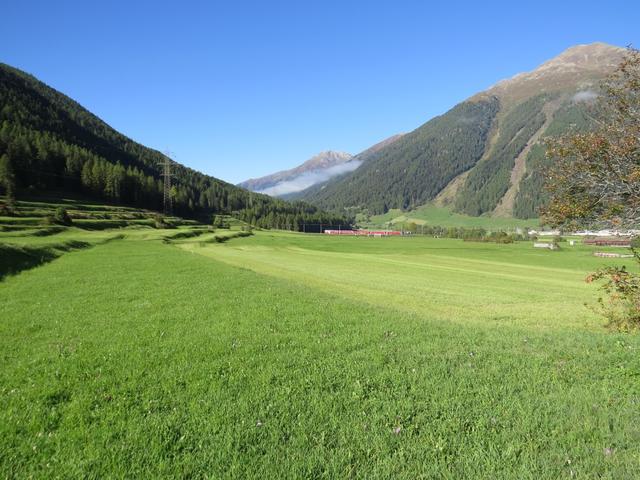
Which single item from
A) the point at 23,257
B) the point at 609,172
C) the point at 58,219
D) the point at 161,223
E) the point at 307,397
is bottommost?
the point at 23,257

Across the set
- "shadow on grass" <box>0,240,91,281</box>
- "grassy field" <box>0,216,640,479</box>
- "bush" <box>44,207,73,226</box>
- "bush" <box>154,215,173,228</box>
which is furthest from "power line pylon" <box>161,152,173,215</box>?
"grassy field" <box>0,216,640,479</box>

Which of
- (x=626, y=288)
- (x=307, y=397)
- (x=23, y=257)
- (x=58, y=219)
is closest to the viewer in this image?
(x=307, y=397)

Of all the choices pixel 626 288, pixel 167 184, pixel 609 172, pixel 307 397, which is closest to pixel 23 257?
pixel 307 397

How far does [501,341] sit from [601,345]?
2.94 metres

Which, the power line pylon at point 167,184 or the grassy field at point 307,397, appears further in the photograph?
the power line pylon at point 167,184

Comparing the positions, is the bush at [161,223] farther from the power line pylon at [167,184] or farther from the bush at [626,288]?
the bush at [626,288]

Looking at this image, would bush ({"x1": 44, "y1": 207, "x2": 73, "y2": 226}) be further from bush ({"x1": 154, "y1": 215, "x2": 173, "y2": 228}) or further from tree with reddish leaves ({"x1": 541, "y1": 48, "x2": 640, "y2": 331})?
tree with reddish leaves ({"x1": 541, "y1": 48, "x2": 640, "y2": 331})

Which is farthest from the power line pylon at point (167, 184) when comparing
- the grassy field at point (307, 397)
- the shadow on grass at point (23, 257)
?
the grassy field at point (307, 397)

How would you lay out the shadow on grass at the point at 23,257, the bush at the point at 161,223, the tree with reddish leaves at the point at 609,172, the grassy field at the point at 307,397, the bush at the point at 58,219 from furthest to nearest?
1. the bush at the point at 161,223
2. the bush at the point at 58,219
3. the shadow on grass at the point at 23,257
4. the tree with reddish leaves at the point at 609,172
5. the grassy field at the point at 307,397

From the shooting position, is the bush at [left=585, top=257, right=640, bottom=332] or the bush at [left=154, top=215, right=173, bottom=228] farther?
the bush at [left=154, top=215, right=173, bottom=228]

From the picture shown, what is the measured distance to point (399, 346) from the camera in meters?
Answer: 11.6

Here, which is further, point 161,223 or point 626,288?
point 161,223

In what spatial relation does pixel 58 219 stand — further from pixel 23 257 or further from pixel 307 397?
pixel 307 397

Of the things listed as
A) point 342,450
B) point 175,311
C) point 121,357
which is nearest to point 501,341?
point 342,450
